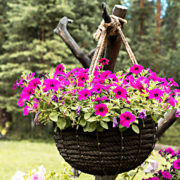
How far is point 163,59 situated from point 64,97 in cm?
1158

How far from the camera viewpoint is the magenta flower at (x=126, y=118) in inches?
46.8

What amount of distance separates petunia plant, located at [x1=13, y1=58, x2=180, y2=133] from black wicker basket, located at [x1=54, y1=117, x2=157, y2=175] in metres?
0.04

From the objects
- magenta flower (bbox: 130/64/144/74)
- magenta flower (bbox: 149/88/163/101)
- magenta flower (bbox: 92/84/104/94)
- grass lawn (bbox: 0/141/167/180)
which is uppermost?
magenta flower (bbox: 130/64/144/74)

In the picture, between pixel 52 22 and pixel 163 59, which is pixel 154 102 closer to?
pixel 52 22

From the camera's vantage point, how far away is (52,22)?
1053 centimetres

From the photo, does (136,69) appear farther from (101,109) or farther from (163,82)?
(101,109)

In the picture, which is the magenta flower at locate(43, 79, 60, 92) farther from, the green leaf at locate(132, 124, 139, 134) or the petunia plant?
the green leaf at locate(132, 124, 139, 134)

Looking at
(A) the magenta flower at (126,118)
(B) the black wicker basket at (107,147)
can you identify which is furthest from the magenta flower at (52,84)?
(A) the magenta flower at (126,118)

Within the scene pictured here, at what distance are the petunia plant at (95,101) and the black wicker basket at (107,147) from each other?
0.15 ft

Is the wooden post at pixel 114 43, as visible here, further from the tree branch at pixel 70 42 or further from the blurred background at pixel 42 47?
the blurred background at pixel 42 47

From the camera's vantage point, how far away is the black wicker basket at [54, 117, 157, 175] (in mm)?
1283

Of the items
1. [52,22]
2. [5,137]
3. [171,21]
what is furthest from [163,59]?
[5,137]

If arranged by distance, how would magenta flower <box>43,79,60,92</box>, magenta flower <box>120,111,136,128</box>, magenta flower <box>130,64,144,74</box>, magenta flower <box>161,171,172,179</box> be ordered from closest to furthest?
magenta flower <box>120,111,136,128</box>, magenta flower <box>43,79,60,92</box>, magenta flower <box>130,64,144,74</box>, magenta flower <box>161,171,172,179</box>

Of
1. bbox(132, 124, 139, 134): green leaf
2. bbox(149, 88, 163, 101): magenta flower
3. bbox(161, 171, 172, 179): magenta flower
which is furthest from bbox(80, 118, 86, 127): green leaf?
bbox(161, 171, 172, 179): magenta flower
